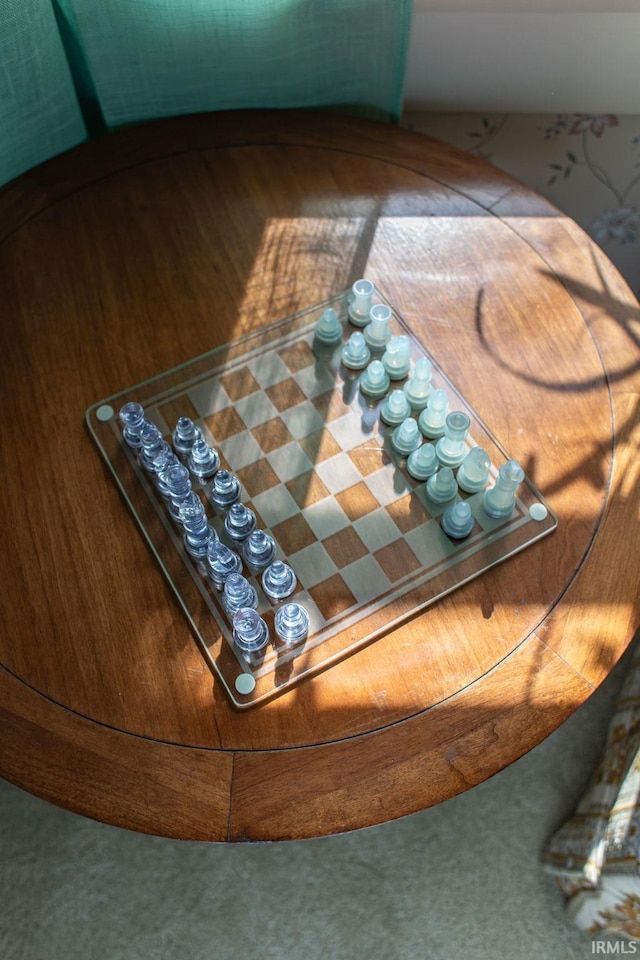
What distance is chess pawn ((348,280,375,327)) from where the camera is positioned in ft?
3.95

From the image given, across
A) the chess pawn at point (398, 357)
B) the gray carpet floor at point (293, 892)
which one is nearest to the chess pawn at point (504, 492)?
the chess pawn at point (398, 357)

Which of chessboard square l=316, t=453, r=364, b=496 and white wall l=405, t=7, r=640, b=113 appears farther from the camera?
white wall l=405, t=7, r=640, b=113

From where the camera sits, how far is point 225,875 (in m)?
1.45

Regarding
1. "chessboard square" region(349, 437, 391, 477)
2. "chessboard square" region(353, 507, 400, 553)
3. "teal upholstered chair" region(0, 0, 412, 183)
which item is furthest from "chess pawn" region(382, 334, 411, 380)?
"teal upholstered chair" region(0, 0, 412, 183)

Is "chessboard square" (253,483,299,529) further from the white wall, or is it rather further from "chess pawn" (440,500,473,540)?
the white wall

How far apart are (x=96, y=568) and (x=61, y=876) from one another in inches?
29.1

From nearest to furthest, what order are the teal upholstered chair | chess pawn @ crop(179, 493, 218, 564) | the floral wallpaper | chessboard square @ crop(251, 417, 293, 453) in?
chess pawn @ crop(179, 493, 218, 564), chessboard square @ crop(251, 417, 293, 453), the teal upholstered chair, the floral wallpaper

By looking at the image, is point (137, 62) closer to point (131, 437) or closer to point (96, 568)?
point (131, 437)

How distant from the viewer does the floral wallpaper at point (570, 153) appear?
1.71m

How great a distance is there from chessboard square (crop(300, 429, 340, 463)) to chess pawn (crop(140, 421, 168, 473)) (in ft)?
0.64

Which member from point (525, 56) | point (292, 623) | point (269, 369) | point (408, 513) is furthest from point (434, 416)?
point (525, 56)

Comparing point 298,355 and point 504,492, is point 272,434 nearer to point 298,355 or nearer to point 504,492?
point 298,355

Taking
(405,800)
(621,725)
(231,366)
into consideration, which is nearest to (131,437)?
(231,366)

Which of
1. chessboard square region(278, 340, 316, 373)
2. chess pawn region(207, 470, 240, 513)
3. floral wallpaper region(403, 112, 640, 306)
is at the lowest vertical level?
chess pawn region(207, 470, 240, 513)
